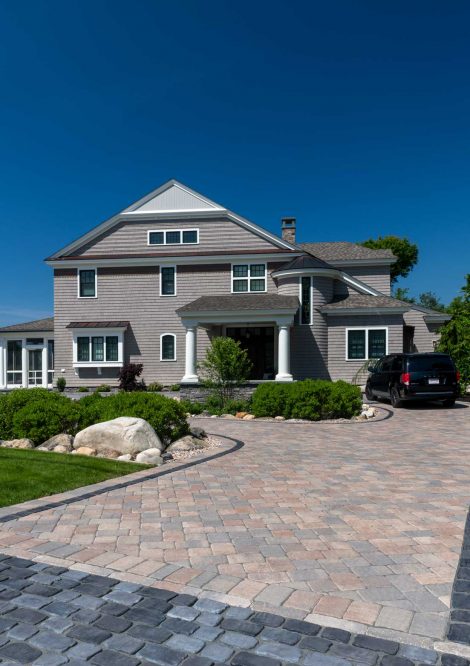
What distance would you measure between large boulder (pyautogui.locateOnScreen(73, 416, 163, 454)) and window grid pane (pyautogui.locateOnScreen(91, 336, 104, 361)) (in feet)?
51.1

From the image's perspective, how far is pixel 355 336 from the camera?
22.1 metres

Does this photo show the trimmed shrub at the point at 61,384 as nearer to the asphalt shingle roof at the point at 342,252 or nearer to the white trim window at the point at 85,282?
the white trim window at the point at 85,282

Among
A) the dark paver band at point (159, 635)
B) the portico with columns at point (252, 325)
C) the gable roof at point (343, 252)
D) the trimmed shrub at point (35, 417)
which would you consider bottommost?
the dark paver band at point (159, 635)

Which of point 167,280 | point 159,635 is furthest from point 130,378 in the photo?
point 159,635

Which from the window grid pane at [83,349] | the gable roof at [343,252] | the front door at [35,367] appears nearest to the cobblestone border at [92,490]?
the window grid pane at [83,349]

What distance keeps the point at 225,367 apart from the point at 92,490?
936cm

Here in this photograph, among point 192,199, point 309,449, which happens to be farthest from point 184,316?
point 309,449

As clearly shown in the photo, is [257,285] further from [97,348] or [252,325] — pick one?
[97,348]

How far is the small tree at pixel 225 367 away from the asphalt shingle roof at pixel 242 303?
5284 millimetres

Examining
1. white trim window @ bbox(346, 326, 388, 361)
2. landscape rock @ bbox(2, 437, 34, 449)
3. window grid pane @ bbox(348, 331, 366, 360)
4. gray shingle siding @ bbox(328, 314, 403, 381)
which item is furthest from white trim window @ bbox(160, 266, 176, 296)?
landscape rock @ bbox(2, 437, 34, 449)

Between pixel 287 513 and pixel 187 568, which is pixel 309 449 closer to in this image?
pixel 287 513

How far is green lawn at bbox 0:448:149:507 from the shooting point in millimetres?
5957

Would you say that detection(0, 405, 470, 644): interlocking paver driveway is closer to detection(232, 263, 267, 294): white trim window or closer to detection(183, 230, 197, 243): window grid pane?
detection(232, 263, 267, 294): white trim window

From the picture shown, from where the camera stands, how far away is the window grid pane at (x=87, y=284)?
24609mm
